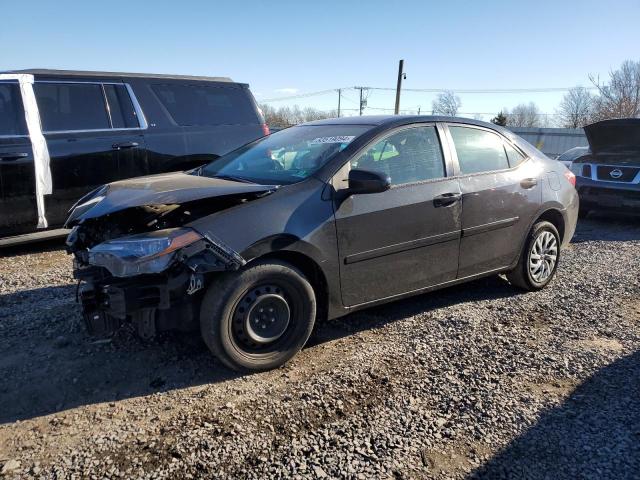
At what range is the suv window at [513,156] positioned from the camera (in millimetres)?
4555

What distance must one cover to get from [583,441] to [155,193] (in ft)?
9.32

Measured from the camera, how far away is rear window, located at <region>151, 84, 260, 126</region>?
6.36m

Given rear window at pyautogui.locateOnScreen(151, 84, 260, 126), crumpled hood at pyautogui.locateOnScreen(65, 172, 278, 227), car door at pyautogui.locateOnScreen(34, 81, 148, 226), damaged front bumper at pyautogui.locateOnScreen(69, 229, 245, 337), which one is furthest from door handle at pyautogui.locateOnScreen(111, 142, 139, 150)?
damaged front bumper at pyautogui.locateOnScreen(69, 229, 245, 337)

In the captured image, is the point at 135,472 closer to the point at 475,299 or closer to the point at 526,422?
the point at 526,422

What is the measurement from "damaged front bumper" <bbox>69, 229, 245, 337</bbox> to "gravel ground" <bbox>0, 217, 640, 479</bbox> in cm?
42

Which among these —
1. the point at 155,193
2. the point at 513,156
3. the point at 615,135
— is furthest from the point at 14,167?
the point at 615,135

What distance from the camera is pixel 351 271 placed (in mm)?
3467

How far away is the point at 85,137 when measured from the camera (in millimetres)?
5684

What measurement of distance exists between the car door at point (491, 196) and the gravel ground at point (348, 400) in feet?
1.75

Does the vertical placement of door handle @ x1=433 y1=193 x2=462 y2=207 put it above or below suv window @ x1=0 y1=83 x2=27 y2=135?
below

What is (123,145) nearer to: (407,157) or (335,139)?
(335,139)

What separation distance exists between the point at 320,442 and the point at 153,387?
45.3 inches

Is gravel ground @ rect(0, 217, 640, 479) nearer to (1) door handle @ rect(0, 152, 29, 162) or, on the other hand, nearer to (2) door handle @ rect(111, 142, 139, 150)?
(1) door handle @ rect(0, 152, 29, 162)

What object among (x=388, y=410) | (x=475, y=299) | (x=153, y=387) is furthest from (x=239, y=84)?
(x=388, y=410)
